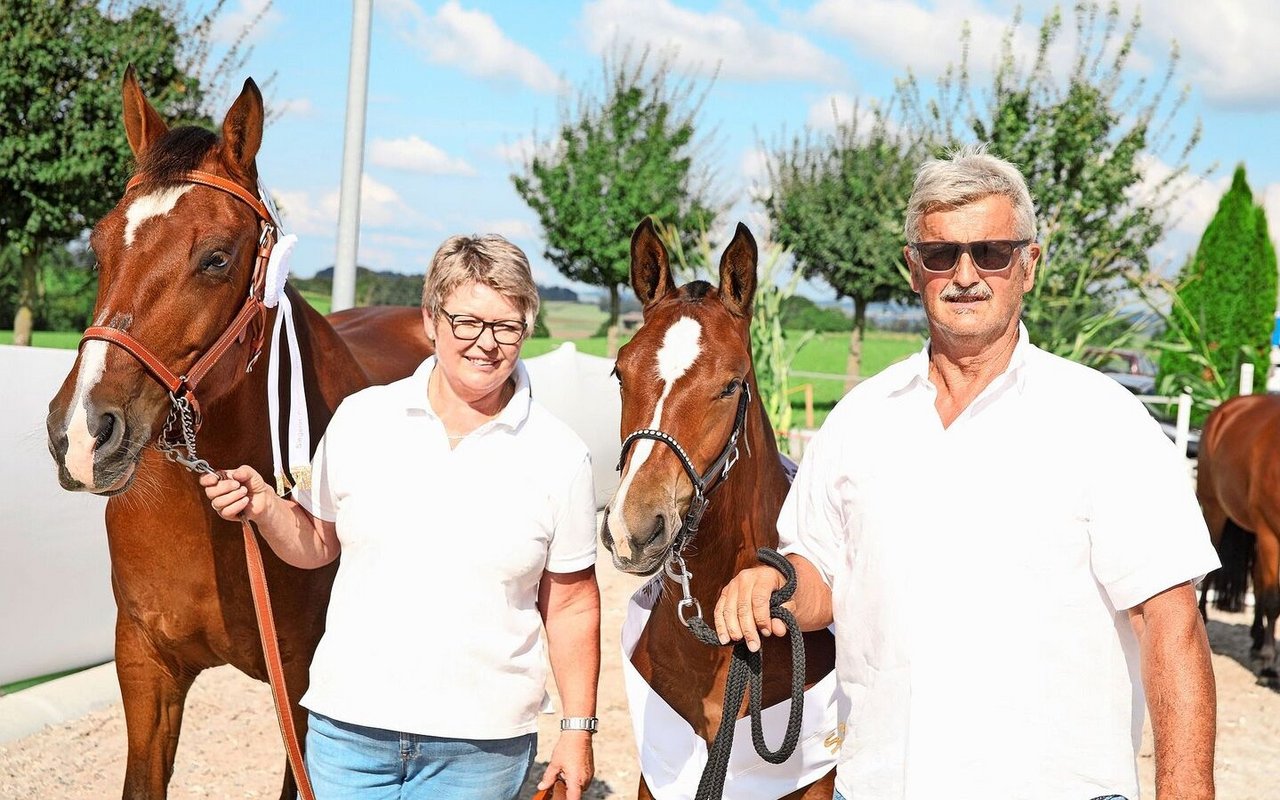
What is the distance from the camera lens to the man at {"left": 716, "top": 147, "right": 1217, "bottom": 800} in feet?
6.02

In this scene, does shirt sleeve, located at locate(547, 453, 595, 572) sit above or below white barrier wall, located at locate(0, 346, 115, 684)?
above

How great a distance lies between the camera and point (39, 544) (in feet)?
16.3

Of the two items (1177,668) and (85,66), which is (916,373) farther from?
(85,66)

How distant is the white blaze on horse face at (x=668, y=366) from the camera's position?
7.95 ft

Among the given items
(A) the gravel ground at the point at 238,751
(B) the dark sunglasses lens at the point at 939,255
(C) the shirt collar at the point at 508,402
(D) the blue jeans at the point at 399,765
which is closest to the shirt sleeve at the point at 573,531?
(C) the shirt collar at the point at 508,402

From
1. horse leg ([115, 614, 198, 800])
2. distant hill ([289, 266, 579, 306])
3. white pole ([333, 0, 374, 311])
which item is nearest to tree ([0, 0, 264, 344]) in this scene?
distant hill ([289, 266, 579, 306])

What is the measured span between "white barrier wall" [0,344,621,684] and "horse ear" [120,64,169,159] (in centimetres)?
235

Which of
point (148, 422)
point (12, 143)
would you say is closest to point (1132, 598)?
point (148, 422)

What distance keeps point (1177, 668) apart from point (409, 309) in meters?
4.91

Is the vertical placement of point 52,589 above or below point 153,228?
below

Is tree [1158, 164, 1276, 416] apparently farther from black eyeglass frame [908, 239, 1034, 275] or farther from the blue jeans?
the blue jeans

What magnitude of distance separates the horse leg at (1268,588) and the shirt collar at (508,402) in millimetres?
6391

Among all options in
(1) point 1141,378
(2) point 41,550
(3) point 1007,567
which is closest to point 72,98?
(2) point 41,550

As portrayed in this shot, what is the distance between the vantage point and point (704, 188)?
2231cm
